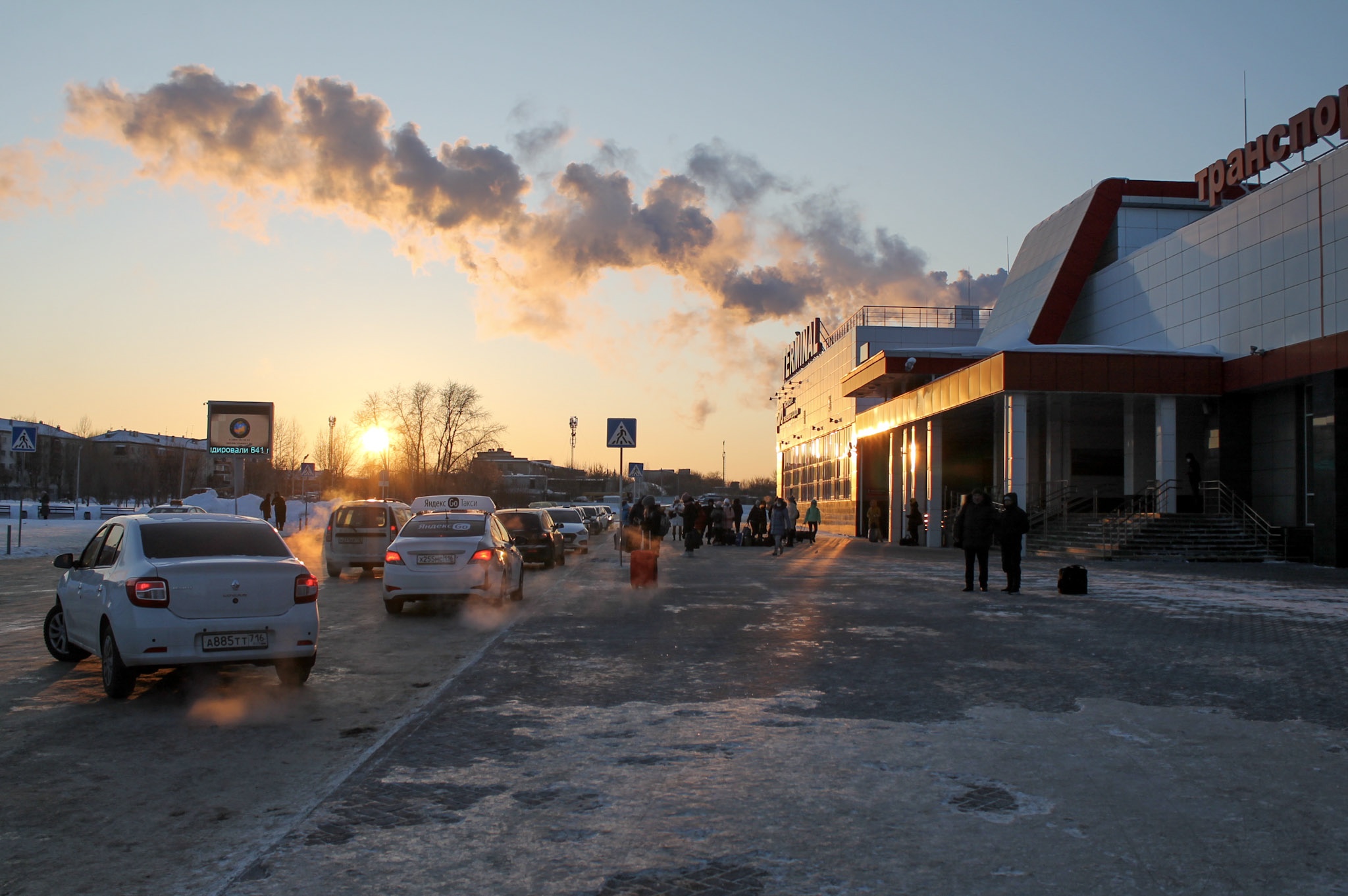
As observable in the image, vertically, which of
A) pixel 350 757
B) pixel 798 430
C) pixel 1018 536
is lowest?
pixel 350 757

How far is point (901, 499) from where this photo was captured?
4634cm

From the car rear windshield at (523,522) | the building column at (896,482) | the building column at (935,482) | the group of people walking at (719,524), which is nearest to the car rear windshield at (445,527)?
the group of people walking at (719,524)

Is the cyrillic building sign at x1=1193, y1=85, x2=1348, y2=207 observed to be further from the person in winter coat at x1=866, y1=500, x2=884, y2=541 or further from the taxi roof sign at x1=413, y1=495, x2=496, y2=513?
the taxi roof sign at x1=413, y1=495, x2=496, y2=513

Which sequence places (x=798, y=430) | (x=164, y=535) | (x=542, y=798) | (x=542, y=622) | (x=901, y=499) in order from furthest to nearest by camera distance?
1. (x=798, y=430)
2. (x=901, y=499)
3. (x=542, y=622)
4. (x=164, y=535)
5. (x=542, y=798)

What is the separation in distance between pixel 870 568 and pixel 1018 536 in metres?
7.88

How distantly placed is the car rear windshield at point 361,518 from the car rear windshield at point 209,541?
12.5 meters

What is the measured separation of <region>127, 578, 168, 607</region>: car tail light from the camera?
318 inches

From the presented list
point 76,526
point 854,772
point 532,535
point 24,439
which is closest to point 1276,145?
point 532,535

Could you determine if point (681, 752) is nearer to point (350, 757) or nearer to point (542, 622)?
point (350, 757)

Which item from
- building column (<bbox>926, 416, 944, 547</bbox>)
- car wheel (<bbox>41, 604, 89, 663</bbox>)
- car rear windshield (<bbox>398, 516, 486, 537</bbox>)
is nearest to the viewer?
car wheel (<bbox>41, 604, 89, 663</bbox>)

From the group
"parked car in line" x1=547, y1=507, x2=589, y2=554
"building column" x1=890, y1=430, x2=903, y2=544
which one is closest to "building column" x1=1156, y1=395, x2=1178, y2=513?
"building column" x1=890, y1=430, x2=903, y2=544

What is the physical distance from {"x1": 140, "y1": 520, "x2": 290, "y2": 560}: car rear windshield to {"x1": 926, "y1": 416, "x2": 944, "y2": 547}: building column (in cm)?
3335

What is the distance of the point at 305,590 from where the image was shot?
8.80m

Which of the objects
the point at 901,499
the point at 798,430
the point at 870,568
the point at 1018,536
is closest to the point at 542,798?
the point at 1018,536
